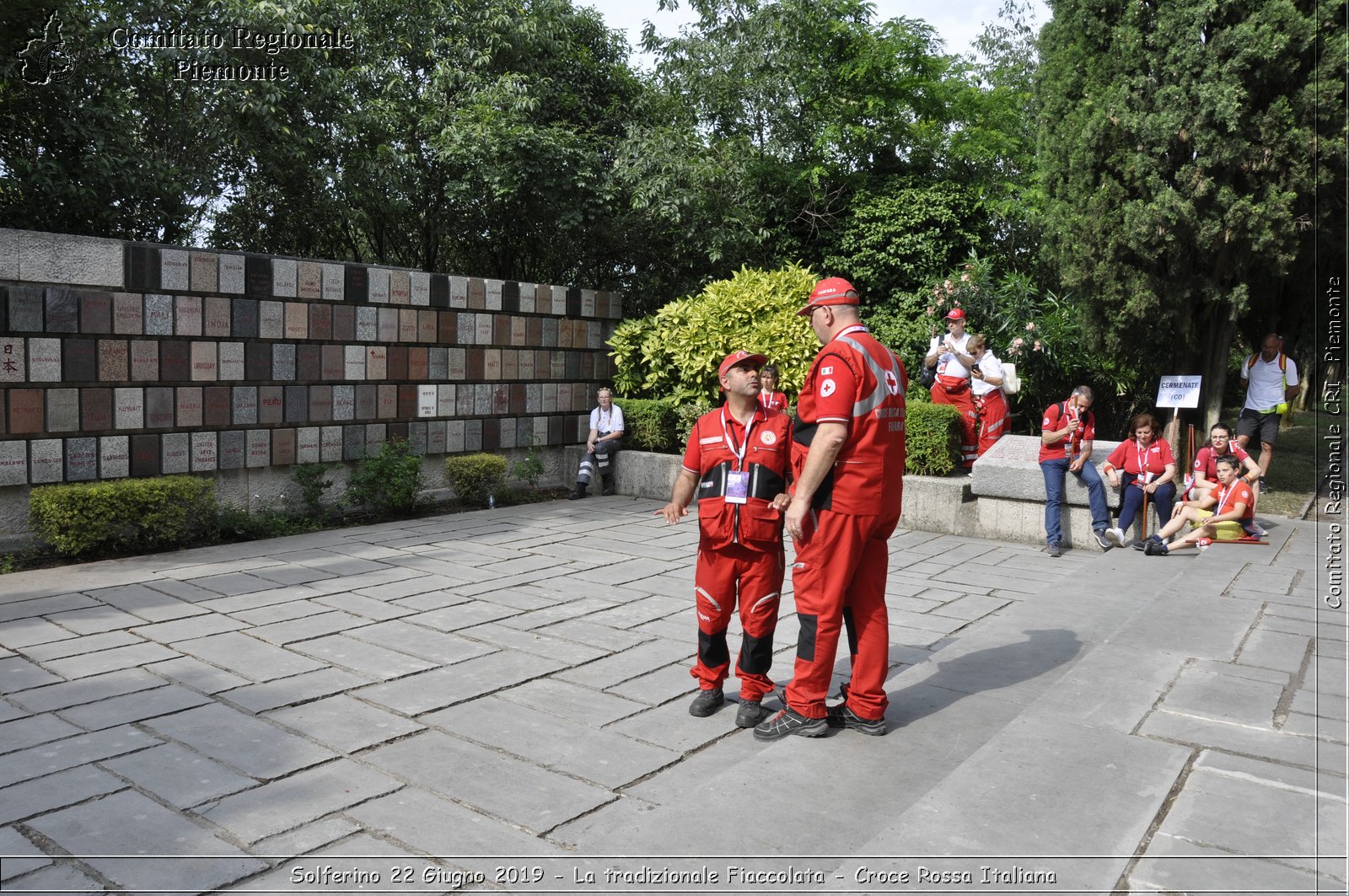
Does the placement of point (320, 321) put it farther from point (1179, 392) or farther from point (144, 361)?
point (1179, 392)

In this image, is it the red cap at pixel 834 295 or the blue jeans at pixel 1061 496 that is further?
the blue jeans at pixel 1061 496

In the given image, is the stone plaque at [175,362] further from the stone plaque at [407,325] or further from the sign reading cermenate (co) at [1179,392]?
the sign reading cermenate (co) at [1179,392]

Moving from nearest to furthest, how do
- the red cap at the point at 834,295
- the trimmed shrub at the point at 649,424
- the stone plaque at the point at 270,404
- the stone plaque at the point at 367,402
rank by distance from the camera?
1. the red cap at the point at 834,295
2. the stone plaque at the point at 270,404
3. the stone plaque at the point at 367,402
4. the trimmed shrub at the point at 649,424

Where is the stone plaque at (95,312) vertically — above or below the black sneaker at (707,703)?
above

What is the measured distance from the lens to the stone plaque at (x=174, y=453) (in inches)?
318

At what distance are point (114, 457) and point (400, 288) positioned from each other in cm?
321

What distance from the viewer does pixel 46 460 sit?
24.1 feet

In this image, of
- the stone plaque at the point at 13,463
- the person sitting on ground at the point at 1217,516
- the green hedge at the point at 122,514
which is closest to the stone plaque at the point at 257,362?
the green hedge at the point at 122,514

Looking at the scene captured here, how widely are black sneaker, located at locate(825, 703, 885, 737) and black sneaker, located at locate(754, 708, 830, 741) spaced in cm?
6

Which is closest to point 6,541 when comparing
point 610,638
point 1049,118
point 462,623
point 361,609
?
point 361,609

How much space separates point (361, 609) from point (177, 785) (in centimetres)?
251

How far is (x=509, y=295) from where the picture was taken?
1115 centimetres

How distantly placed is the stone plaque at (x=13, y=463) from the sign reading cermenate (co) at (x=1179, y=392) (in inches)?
374

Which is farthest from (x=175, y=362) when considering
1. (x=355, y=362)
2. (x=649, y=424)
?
(x=649, y=424)
